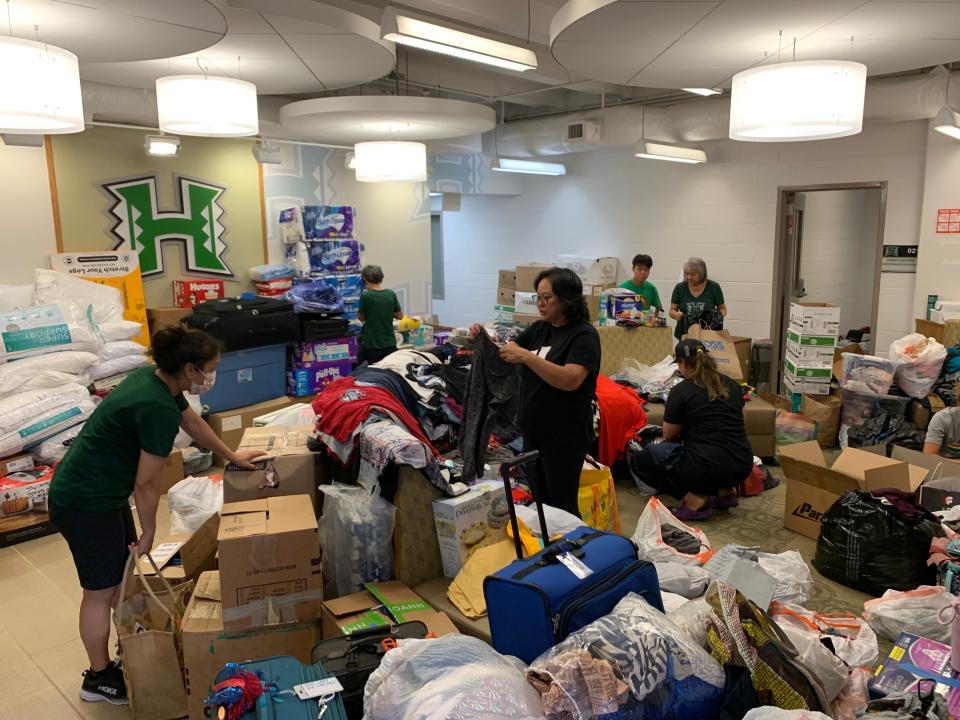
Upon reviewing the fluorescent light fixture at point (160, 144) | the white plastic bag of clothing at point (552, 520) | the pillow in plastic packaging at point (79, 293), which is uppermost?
the fluorescent light fixture at point (160, 144)

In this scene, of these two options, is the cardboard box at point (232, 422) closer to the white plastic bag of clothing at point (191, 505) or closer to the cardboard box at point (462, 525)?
the white plastic bag of clothing at point (191, 505)

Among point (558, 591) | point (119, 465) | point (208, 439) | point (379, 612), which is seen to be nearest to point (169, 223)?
point (208, 439)

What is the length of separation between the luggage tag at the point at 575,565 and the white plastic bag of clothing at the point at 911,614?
5.79 feet

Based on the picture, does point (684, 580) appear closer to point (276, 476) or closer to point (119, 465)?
point (276, 476)

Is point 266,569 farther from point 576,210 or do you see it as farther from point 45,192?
point 576,210

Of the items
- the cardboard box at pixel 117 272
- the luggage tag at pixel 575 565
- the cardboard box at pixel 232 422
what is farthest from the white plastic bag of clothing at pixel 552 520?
the cardboard box at pixel 117 272

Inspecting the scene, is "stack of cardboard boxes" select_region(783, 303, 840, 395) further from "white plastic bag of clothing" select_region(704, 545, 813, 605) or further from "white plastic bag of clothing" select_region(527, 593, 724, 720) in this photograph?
"white plastic bag of clothing" select_region(527, 593, 724, 720)

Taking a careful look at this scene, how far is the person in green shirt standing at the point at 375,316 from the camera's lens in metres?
6.36

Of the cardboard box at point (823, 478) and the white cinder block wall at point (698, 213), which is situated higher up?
the white cinder block wall at point (698, 213)

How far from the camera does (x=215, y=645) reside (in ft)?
7.91

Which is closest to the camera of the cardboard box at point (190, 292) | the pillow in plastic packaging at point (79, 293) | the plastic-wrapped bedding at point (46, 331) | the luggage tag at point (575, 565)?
the luggage tag at point (575, 565)

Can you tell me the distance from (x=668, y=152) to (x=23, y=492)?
594 centimetres

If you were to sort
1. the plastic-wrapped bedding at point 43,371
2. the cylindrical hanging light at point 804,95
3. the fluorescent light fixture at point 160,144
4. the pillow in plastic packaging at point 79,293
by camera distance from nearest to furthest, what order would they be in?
the cylindrical hanging light at point 804,95 < the plastic-wrapped bedding at point 43,371 < the pillow in plastic packaging at point 79,293 < the fluorescent light fixture at point 160,144

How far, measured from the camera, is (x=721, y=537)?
4137 mm
